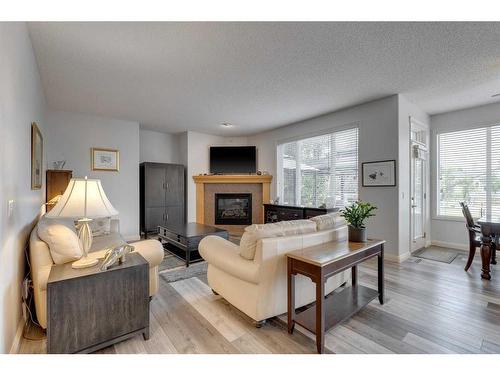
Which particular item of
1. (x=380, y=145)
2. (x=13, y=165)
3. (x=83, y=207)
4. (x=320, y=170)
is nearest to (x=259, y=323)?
(x=83, y=207)

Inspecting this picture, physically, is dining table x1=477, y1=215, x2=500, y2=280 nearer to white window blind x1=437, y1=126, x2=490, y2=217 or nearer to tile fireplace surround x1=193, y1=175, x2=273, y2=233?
white window blind x1=437, y1=126, x2=490, y2=217

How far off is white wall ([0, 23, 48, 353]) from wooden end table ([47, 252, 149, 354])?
0.26 m

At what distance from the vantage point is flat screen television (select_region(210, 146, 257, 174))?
6.20m

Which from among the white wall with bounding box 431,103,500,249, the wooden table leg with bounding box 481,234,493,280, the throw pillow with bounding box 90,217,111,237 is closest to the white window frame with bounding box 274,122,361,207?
the white wall with bounding box 431,103,500,249

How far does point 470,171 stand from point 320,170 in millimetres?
2519

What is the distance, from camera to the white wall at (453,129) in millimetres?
4012

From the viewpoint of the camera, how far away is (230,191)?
237 inches

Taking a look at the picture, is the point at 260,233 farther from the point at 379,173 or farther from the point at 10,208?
the point at 379,173

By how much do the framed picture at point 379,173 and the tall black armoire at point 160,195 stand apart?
146 inches
